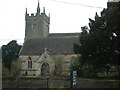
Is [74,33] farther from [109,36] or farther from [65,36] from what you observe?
[109,36]

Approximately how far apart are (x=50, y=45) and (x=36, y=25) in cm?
1079

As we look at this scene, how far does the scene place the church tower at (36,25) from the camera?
79500 mm

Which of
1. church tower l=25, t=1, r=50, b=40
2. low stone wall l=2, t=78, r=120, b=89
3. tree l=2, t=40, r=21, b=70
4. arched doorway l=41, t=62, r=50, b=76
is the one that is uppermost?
church tower l=25, t=1, r=50, b=40

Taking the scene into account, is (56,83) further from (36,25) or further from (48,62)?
(36,25)

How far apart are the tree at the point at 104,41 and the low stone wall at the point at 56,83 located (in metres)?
3.06

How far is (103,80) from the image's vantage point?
42938mm

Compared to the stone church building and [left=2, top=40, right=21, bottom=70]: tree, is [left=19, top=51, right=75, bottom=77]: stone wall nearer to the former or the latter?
the stone church building

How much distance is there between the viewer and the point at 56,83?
4469 cm

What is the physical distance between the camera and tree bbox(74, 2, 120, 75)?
37188mm

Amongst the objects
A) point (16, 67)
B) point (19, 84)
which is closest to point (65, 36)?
point (16, 67)

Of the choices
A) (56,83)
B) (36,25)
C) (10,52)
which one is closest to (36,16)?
(36,25)

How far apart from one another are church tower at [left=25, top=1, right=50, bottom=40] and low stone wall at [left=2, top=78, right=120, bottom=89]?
3200 centimetres

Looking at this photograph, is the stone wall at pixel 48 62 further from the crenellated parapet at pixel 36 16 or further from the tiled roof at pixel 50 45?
the crenellated parapet at pixel 36 16

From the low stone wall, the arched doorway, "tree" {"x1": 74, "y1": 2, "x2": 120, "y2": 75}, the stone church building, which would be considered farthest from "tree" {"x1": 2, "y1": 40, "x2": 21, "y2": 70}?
"tree" {"x1": 74, "y1": 2, "x2": 120, "y2": 75}
